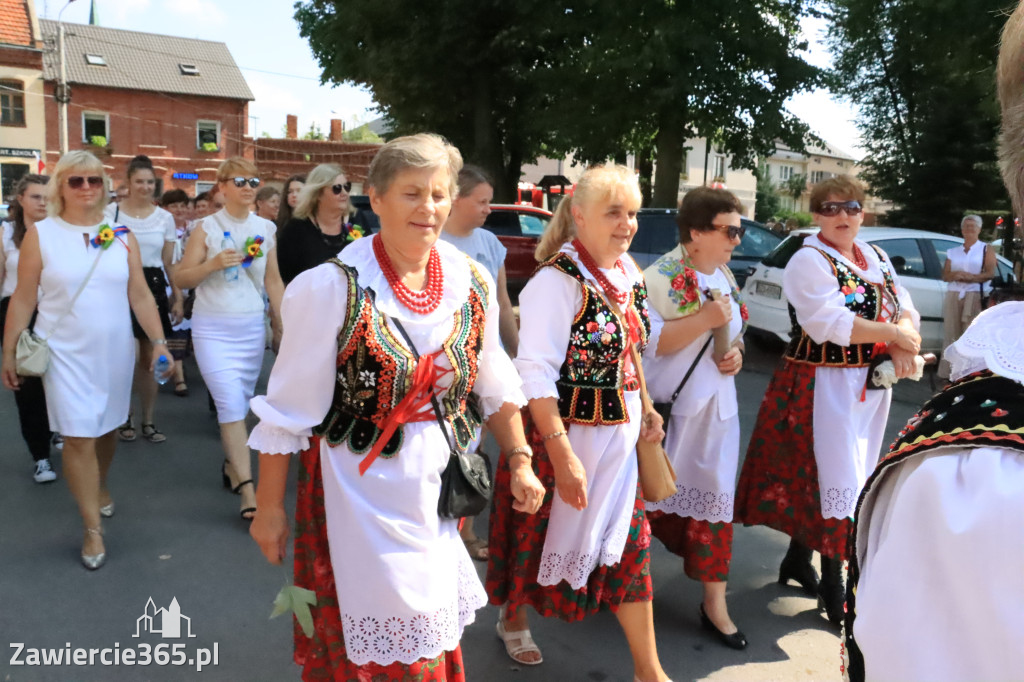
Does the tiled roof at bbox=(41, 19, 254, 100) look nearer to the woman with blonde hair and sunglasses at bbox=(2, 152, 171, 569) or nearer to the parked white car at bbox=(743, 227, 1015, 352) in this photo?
the parked white car at bbox=(743, 227, 1015, 352)

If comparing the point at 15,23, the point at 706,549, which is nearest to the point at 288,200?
the point at 706,549

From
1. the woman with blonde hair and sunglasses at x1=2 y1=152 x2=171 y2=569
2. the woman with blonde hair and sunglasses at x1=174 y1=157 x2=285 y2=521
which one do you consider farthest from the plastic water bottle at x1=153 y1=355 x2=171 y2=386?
the woman with blonde hair and sunglasses at x1=174 y1=157 x2=285 y2=521

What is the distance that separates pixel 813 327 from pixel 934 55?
36.9ft

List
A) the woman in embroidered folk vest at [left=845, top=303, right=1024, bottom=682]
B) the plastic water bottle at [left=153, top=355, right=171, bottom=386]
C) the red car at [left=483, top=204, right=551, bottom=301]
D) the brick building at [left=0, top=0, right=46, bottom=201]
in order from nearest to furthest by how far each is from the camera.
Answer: the woman in embroidered folk vest at [left=845, top=303, right=1024, bottom=682], the plastic water bottle at [left=153, top=355, right=171, bottom=386], the red car at [left=483, top=204, right=551, bottom=301], the brick building at [left=0, top=0, right=46, bottom=201]

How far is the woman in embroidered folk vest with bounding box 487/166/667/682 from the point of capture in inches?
126

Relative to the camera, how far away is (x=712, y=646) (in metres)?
3.79

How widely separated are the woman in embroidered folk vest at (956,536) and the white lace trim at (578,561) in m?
2.03

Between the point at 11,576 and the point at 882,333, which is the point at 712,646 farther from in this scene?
the point at 11,576

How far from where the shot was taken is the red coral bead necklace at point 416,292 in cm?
248

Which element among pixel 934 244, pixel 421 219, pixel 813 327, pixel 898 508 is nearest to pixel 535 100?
pixel 934 244

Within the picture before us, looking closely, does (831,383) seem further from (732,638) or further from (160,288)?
(160,288)

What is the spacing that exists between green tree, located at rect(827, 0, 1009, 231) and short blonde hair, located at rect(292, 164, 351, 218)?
9.41 m

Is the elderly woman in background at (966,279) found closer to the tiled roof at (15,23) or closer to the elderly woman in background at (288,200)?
the elderly woman in background at (288,200)

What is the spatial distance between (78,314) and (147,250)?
8.90 ft
